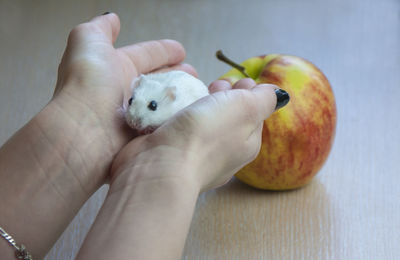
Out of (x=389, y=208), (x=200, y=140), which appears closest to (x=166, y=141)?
(x=200, y=140)

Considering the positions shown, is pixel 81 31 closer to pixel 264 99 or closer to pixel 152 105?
pixel 152 105

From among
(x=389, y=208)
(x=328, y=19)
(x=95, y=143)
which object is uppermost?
(x=95, y=143)

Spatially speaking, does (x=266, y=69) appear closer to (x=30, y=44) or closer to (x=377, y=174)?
(x=377, y=174)

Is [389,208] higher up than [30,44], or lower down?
lower down

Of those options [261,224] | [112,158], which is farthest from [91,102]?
[261,224]

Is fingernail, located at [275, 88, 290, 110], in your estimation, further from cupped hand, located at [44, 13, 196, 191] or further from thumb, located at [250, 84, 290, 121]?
cupped hand, located at [44, 13, 196, 191]

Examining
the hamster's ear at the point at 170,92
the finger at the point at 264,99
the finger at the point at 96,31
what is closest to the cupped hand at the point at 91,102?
the finger at the point at 96,31

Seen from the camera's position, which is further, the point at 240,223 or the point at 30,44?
the point at 30,44

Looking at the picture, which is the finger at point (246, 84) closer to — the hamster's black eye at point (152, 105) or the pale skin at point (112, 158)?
the pale skin at point (112, 158)
